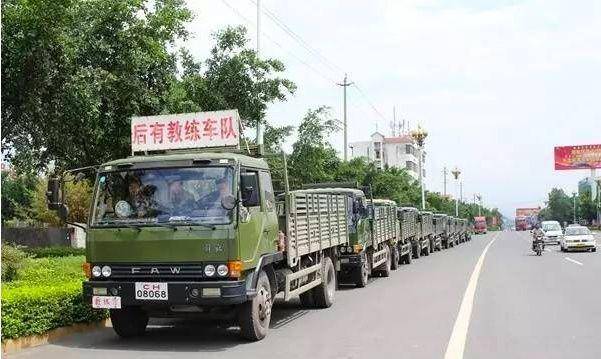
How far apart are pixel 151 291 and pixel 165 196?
44.5 inches

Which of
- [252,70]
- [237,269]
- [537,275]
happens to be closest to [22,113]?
[252,70]

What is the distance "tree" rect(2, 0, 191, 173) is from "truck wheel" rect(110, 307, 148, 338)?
5.69 metres

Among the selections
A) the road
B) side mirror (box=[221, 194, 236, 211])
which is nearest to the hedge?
the road

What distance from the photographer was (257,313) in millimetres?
8383

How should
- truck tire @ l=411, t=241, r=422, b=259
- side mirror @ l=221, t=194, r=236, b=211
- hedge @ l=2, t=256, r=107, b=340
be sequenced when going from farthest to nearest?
truck tire @ l=411, t=241, r=422, b=259, hedge @ l=2, t=256, r=107, b=340, side mirror @ l=221, t=194, r=236, b=211

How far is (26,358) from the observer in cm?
751

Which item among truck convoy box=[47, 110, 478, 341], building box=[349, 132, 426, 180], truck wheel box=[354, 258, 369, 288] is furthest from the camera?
building box=[349, 132, 426, 180]

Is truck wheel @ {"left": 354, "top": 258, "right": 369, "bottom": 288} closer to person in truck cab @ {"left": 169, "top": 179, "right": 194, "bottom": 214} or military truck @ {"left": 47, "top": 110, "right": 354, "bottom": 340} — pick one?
military truck @ {"left": 47, "top": 110, "right": 354, "bottom": 340}

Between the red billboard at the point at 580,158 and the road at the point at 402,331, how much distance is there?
76304mm

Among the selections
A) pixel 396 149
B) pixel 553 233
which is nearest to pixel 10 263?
pixel 553 233

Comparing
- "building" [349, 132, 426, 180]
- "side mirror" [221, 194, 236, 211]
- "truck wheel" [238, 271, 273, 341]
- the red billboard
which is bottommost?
"truck wheel" [238, 271, 273, 341]

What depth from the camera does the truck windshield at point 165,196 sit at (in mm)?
7949

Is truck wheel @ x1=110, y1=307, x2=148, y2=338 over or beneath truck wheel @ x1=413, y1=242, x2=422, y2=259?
over

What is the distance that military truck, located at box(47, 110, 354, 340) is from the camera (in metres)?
7.75
